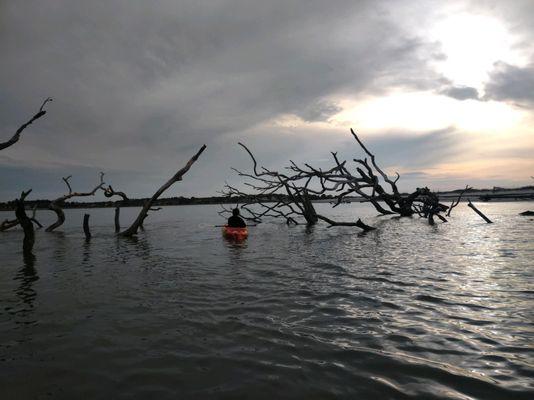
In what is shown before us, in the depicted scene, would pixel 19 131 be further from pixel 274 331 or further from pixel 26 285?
pixel 274 331

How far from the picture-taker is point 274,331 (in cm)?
620

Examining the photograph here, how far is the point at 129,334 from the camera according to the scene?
6184 millimetres

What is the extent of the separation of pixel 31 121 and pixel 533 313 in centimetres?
1459

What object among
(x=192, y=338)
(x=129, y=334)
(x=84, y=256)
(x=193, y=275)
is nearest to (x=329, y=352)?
(x=192, y=338)

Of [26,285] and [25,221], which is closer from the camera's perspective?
[26,285]

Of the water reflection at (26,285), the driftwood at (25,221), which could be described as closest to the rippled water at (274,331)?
the water reflection at (26,285)

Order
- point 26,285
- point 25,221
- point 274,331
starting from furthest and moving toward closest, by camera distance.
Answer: point 25,221 < point 26,285 < point 274,331

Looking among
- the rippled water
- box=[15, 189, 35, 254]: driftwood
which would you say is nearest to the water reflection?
the rippled water

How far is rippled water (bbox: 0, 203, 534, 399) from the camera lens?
438 cm

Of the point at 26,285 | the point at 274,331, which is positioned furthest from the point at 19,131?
the point at 274,331

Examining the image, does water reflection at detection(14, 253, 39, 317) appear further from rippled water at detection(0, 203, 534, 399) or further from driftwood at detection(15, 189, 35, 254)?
driftwood at detection(15, 189, 35, 254)

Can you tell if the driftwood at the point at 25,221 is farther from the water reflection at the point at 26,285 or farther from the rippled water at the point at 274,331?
the rippled water at the point at 274,331

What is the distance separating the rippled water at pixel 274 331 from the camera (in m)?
4.38

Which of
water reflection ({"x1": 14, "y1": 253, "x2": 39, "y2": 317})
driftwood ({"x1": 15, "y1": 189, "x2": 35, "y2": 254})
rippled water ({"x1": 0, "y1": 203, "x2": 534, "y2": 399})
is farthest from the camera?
driftwood ({"x1": 15, "y1": 189, "x2": 35, "y2": 254})
